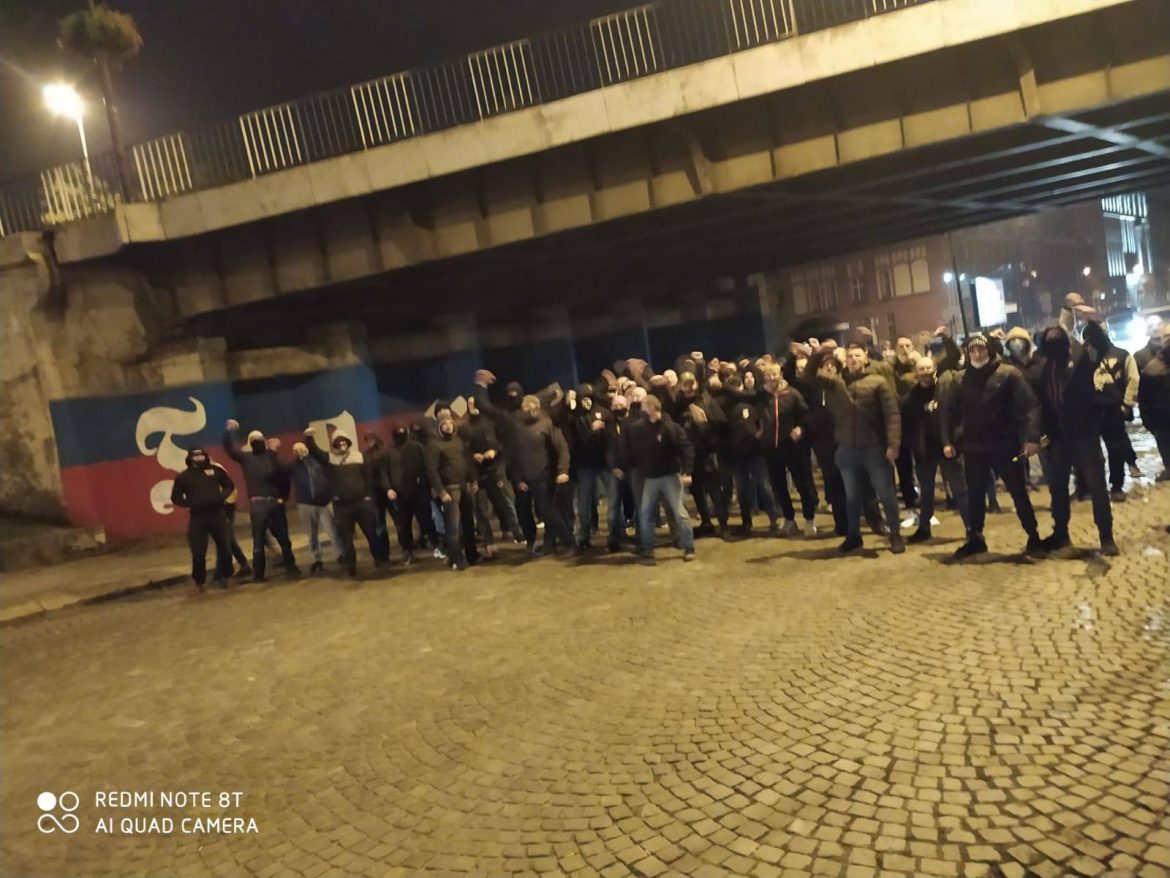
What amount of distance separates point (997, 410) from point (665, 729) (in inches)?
160

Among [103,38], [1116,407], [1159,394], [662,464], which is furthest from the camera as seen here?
[103,38]

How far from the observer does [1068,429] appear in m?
6.72

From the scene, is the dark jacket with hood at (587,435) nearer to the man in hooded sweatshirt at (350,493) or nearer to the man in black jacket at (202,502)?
the man in hooded sweatshirt at (350,493)

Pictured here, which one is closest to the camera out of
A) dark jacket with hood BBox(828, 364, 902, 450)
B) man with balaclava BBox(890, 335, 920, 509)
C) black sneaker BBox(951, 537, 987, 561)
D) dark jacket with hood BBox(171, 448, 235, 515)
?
black sneaker BBox(951, 537, 987, 561)

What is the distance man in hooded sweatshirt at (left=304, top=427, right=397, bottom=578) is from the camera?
31.3 feet

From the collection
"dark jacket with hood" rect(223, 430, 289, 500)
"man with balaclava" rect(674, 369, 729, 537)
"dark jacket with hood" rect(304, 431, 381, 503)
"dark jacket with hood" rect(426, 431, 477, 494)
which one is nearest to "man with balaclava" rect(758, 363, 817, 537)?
"man with balaclava" rect(674, 369, 729, 537)

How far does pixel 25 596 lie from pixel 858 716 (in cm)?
1149

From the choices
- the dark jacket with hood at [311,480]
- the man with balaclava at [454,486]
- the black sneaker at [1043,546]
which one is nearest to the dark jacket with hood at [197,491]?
the dark jacket with hood at [311,480]

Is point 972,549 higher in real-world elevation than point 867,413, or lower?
lower

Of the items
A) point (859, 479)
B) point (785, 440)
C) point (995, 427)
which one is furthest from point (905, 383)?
point (995, 427)

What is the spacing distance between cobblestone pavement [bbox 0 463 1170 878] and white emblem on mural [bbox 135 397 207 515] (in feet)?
25.2

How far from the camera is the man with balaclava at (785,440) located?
29.2 ft

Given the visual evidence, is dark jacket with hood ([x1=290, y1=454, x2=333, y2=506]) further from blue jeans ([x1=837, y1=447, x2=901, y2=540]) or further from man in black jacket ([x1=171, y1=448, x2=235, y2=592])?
blue jeans ([x1=837, y1=447, x2=901, y2=540])

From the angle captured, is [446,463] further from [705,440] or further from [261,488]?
[705,440]
